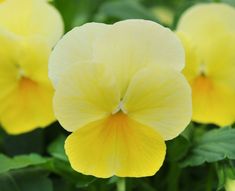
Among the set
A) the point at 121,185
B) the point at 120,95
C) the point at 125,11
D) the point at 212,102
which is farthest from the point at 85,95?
the point at 125,11

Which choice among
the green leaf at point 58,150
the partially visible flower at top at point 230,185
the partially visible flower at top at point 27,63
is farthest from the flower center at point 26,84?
the partially visible flower at top at point 230,185

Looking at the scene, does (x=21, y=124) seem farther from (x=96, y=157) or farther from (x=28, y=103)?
(x=96, y=157)

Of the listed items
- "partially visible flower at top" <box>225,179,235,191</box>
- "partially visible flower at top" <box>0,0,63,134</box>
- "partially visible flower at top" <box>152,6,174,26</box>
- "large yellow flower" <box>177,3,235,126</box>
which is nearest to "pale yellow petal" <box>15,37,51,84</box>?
"partially visible flower at top" <box>0,0,63,134</box>

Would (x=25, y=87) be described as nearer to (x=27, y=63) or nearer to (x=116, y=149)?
(x=27, y=63)

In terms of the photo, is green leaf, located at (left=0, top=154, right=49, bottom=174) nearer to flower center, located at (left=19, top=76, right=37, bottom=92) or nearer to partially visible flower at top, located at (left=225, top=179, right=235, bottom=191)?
flower center, located at (left=19, top=76, right=37, bottom=92)

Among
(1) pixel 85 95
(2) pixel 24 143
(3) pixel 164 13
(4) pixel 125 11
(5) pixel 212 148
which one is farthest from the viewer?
(3) pixel 164 13

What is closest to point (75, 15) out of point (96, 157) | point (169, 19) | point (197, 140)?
point (169, 19)
